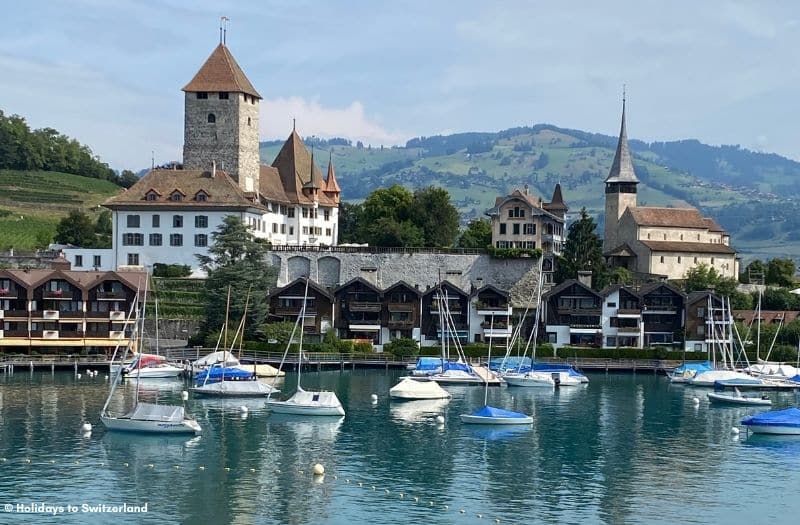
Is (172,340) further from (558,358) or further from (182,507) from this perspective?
(182,507)

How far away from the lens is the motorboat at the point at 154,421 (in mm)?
61375

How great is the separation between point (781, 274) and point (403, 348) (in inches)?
1868

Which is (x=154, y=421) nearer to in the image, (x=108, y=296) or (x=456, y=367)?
(x=456, y=367)

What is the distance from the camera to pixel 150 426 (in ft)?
201

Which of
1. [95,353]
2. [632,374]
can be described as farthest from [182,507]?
[632,374]

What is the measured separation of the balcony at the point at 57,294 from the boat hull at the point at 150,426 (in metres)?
36.4

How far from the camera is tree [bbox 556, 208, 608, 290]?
360ft

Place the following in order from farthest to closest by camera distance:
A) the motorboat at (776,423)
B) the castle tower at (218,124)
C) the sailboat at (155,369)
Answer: the castle tower at (218,124) < the sailboat at (155,369) < the motorboat at (776,423)

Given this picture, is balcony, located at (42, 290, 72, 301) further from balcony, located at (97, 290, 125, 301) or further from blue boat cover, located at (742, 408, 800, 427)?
blue boat cover, located at (742, 408, 800, 427)

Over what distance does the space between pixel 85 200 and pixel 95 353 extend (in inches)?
2369

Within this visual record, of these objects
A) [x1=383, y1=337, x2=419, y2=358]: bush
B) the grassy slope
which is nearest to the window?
the grassy slope

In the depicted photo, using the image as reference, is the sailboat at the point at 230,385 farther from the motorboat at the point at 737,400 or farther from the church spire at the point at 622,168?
the church spire at the point at 622,168

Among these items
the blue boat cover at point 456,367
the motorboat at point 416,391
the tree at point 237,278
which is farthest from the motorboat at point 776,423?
the tree at point 237,278

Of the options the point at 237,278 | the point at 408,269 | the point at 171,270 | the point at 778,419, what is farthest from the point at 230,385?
A: the point at 408,269
